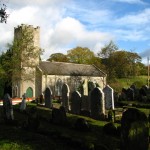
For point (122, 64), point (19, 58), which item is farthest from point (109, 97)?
point (122, 64)

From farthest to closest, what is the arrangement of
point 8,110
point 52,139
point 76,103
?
point 76,103 < point 8,110 < point 52,139

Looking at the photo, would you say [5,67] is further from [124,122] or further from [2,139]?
[124,122]

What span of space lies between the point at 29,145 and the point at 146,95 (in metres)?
24.0

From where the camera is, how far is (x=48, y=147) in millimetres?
13094

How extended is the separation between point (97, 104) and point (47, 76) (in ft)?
109

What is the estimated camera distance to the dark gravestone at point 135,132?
11.2 meters

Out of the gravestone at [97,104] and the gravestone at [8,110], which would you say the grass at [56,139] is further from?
the gravestone at [97,104]

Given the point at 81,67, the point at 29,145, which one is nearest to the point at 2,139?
the point at 29,145

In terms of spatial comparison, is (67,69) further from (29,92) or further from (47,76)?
(29,92)

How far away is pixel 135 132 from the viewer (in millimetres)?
11312

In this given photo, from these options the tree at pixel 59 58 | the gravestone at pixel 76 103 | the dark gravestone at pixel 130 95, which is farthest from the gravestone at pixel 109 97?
the tree at pixel 59 58

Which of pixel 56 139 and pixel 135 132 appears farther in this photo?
pixel 56 139

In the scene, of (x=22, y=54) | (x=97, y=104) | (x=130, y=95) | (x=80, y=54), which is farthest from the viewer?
(x=80, y=54)

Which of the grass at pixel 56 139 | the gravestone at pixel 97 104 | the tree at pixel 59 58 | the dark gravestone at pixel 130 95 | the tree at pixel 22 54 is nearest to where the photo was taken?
the grass at pixel 56 139
